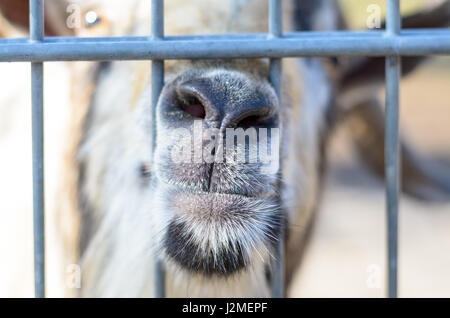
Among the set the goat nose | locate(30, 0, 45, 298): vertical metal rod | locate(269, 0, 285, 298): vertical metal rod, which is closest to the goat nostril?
the goat nose

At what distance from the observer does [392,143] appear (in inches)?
42.5

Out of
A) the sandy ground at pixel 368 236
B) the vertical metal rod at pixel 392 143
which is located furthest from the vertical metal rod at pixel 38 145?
the sandy ground at pixel 368 236

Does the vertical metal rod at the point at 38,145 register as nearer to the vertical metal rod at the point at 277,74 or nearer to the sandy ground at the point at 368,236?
the vertical metal rod at the point at 277,74

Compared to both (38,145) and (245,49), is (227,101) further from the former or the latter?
(38,145)

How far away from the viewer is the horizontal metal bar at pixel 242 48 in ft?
3.40

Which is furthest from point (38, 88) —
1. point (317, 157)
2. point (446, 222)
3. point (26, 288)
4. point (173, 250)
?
point (446, 222)

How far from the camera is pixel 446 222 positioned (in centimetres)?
457

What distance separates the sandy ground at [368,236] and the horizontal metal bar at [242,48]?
5.86 ft

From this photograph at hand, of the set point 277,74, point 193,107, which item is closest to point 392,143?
point 277,74

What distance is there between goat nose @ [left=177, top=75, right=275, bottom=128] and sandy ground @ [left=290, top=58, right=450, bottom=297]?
5.80 feet

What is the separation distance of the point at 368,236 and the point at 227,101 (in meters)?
3.51

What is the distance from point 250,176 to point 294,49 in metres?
0.24

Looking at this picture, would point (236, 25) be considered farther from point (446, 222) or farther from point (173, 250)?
point (446, 222)

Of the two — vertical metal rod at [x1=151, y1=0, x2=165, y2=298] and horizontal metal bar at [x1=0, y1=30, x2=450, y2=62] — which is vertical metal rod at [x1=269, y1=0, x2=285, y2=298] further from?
vertical metal rod at [x1=151, y1=0, x2=165, y2=298]
